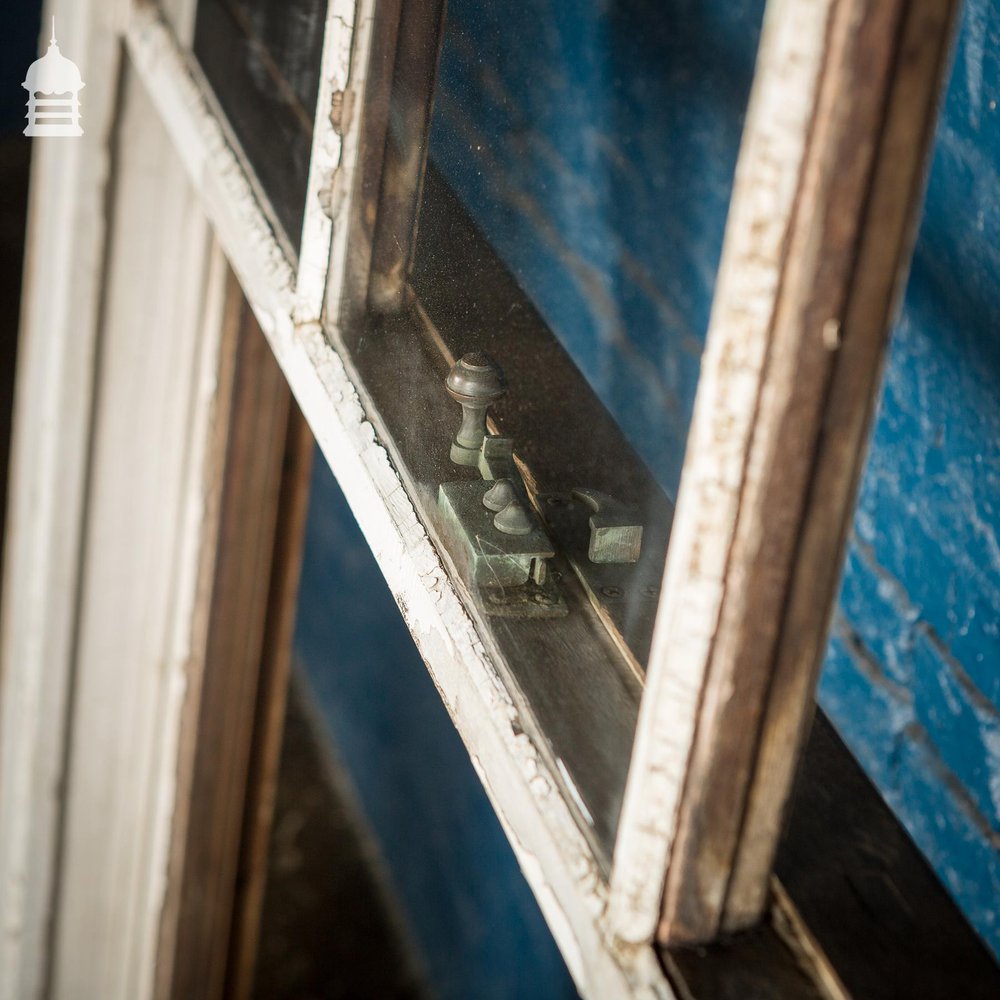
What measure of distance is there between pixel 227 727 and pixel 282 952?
1.29 m

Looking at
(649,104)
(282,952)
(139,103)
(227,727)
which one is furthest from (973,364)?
(282,952)


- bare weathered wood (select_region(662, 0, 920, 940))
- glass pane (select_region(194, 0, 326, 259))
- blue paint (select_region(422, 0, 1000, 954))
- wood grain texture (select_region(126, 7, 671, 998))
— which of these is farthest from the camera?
glass pane (select_region(194, 0, 326, 259))

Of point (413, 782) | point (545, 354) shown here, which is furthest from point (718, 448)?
point (413, 782)

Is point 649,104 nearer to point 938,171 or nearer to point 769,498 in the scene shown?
point 938,171

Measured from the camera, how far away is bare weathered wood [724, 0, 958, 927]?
1.47 feet

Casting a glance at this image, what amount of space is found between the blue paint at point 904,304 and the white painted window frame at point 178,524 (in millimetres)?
159

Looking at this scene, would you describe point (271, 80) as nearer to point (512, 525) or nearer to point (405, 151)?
point (405, 151)

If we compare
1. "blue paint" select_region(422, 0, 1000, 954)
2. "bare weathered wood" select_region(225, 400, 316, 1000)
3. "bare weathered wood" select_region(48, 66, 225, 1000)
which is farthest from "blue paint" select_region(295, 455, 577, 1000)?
"blue paint" select_region(422, 0, 1000, 954)

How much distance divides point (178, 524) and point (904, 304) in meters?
0.91

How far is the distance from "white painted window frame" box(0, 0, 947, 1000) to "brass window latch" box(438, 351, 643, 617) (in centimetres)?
3

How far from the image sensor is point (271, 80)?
1.18 metres

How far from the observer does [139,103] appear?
1.50 metres

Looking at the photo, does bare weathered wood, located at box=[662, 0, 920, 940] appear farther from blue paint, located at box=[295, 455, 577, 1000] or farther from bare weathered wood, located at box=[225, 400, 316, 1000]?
blue paint, located at box=[295, 455, 577, 1000]

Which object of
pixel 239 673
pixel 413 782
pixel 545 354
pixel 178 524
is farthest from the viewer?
pixel 413 782
